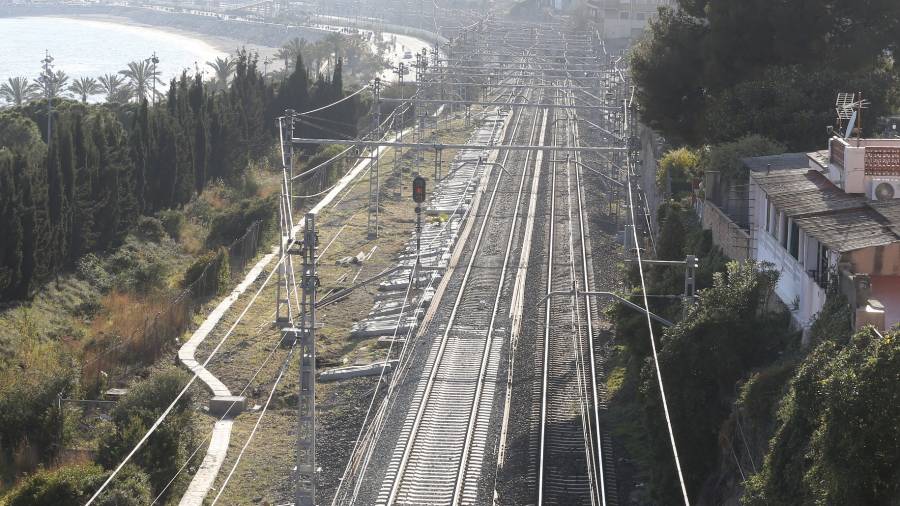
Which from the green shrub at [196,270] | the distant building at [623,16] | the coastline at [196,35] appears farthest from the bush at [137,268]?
the coastline at [196,35]

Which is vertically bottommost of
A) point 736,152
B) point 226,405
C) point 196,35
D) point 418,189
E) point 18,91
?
point 226,405

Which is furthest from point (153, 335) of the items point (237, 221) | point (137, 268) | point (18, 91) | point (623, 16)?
point (623, 16)

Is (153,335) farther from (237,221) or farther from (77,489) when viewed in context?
(237,221)

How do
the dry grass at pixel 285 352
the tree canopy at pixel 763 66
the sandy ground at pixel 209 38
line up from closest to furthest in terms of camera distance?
the dry grass at pixel 285 352 < the tree canopy at pixel 763 66 < the sandy ground at pixel 209 38

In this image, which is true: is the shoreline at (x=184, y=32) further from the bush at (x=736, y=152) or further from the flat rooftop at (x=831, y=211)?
the flat rooftop at (x=831, y=211)

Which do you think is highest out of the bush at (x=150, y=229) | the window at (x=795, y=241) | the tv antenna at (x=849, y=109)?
the tv antenna at (x=849, y=109)

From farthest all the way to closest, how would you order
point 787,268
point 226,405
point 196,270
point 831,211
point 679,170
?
point 679,170, point 196,270, point 226,405, point 787,268, point 831,211

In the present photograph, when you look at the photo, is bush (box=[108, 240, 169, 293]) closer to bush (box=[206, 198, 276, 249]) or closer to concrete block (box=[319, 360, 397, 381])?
bush (box=[206, 198, 276, 249])
